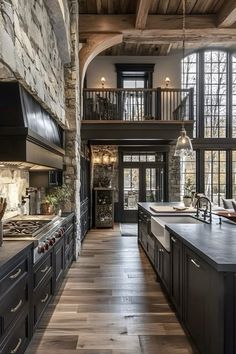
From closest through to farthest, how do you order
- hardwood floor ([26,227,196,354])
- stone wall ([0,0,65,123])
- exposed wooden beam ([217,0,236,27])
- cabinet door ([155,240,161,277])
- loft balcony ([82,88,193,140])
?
stone wall ([0,0,65,123]) < hardwood floor ([26,227,196,354]) < cabinet door ([155,240,161,277]) < exposed wooden beam ([217,0,236,27]) < loft balcony ([82,88,193,140])

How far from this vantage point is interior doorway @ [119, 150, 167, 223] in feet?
36.4

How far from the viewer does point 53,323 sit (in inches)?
132

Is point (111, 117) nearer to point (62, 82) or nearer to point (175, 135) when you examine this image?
point (175, 135)

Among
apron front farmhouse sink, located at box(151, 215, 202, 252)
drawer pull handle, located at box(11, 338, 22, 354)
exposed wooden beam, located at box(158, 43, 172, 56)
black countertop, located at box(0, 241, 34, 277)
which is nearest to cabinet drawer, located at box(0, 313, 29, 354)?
drawer pull handle, located at box(11, 338, 22, 354)

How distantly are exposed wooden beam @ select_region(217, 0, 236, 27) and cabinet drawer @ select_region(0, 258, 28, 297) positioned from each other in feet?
20.0

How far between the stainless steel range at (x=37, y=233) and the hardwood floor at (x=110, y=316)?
2.54 ft

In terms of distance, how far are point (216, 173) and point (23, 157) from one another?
31.1ft

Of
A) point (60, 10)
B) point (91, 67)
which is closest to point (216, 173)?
point (91, 67)

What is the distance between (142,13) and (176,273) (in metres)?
5.13

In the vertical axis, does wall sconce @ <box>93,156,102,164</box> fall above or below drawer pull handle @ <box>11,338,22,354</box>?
above

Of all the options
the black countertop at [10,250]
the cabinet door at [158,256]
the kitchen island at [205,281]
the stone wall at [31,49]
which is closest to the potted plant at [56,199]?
the stone wall at [31,49]

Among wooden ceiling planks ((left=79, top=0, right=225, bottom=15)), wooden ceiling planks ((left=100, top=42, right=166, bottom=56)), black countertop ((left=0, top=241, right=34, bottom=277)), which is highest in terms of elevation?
wooden ceiling planks ((left=100, top=42, right=166, bottom=56))

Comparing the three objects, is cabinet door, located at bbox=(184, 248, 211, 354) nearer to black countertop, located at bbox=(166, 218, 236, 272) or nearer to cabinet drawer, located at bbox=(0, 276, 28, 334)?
black countertop, located at bbox=(166, 218, 236, 272)

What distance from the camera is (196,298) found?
2561 millimetres
